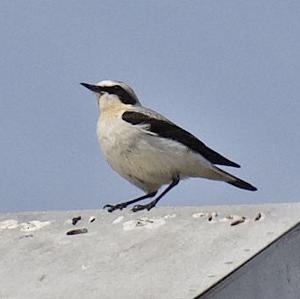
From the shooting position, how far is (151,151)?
8.30 m

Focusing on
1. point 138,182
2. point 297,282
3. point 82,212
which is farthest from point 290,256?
point 138,182

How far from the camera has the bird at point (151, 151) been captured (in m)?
8.25

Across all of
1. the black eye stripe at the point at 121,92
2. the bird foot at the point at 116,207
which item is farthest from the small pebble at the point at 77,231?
the black eye stripe at the point at 121,92

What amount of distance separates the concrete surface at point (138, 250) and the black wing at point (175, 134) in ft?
6.64

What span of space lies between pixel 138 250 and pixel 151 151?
8.41ft

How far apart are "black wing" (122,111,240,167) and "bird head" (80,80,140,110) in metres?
0.37

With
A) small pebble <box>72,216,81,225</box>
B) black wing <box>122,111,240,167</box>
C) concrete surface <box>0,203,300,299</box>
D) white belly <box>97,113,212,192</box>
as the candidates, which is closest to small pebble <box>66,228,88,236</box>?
concrete surface <box>0,203,300,299</box>

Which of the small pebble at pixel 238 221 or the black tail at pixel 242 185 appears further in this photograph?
the black tail at pixel 242 185

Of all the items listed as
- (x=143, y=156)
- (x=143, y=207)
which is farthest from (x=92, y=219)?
(x=143, y=156)

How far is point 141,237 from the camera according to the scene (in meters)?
5.98

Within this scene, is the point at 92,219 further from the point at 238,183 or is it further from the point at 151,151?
the point at 238,183

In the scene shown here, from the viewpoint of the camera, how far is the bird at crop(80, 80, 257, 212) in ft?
27.1

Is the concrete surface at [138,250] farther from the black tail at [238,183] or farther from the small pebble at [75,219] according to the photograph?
the black tail at [238,183]

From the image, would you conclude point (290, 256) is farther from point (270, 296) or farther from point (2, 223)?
point (2, 223)
